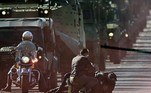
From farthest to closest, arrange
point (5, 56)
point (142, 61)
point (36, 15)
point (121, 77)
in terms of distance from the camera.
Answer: point (142, 61) → point (121, 77) → point (36, 15) → point (5, 56)

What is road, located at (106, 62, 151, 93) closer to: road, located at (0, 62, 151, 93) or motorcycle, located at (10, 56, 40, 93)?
road, located at (0, 62, 151, 93)

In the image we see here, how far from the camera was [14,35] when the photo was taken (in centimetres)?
2002

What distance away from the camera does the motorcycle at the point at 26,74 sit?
55.2 ft

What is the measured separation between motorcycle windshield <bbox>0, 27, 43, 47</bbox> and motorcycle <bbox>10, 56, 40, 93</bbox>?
2.23m

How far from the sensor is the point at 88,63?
14.1 meters

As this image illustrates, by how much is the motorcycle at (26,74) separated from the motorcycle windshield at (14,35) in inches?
87.7

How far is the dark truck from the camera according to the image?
19.4 metres

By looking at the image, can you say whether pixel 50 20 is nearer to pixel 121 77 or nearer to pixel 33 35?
pixel 33 35

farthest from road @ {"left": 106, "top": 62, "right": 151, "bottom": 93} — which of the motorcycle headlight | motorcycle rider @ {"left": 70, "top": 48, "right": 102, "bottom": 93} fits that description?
motorcycle rider @ {"left": 70, "top": 48, "right": 102, "bottom": 93}

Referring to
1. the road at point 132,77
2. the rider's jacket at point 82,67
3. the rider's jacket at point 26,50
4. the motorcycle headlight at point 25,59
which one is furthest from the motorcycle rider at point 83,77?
the road at point 132,77

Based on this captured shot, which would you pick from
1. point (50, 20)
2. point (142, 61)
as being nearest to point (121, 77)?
point (50, 20)

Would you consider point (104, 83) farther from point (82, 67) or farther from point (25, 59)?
point (25, 59)

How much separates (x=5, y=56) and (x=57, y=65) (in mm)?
2059

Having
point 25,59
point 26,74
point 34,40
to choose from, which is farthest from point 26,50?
point 34,40
